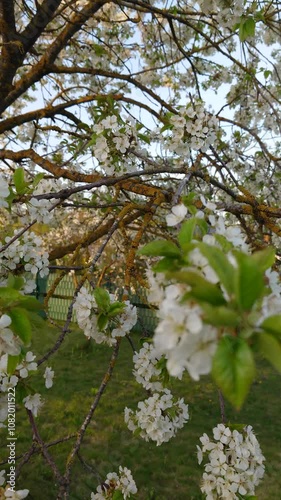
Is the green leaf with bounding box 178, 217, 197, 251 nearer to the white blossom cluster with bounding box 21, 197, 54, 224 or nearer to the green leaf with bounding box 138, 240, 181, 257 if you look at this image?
the green leaf with bounding box 138, 240, 181, 257

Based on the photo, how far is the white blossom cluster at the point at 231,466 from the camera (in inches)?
42.5

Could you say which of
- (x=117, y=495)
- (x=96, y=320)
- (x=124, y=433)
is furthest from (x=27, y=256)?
(x=124, y=433)

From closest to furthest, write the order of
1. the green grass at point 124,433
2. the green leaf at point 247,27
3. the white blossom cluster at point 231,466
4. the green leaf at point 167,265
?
1. the green leaf at point 167,265
2. the white blossom cluster at point 231,466
3. the green leaf at point 247,27
4. the green grass at point 124,433

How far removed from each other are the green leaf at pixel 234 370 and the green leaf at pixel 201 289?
0.05 m

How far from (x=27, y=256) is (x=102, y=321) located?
1.14ft

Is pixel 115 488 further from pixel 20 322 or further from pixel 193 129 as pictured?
pixel 193 129

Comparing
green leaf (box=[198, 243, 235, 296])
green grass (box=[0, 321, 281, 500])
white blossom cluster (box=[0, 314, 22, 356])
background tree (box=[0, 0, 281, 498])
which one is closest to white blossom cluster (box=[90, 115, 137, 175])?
background tree (box=[0, 0, 281, 498])

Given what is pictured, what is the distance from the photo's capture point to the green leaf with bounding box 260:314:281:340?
50 centimetres

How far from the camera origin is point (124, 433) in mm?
4441

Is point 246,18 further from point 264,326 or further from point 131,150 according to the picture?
point 264,326

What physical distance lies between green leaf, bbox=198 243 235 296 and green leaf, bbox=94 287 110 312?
0.62 metres

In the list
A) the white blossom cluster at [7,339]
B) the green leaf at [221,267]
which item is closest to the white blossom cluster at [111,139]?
the white blossom cluster at [7,339]

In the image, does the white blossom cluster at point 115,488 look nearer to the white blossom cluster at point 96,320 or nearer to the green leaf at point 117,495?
the green leaf at point 117,495

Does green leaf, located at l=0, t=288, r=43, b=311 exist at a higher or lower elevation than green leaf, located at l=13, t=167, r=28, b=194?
lower
